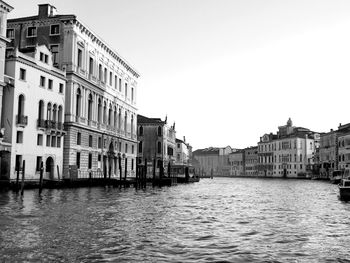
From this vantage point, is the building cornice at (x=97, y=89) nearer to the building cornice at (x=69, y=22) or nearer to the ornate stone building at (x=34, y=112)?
the ornate stone building at (x=34, y=112)

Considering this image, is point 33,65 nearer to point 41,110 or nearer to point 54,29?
point 41,110

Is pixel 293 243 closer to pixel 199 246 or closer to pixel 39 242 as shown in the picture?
pixel 199 246

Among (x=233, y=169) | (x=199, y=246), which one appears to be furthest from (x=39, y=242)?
(x=233, y=169)

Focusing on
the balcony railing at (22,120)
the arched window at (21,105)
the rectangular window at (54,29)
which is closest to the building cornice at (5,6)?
the arched window at (21,105)

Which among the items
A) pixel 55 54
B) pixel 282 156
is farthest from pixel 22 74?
pixel 282 156

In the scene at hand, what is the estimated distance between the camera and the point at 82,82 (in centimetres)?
4194

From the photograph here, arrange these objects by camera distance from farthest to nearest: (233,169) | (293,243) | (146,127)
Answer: (233,169), (146,127), (293,243)

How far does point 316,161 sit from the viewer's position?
105 metres

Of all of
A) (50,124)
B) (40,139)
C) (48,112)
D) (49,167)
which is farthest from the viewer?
(49,167)

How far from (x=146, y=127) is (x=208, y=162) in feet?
339

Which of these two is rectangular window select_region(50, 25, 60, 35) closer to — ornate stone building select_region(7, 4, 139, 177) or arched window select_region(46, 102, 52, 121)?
ornate stone building select_region(7, 4, 139, 177)

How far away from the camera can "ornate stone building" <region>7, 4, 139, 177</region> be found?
40094 mm

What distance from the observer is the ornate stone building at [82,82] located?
132ft

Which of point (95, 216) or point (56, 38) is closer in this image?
point (95, 216)
